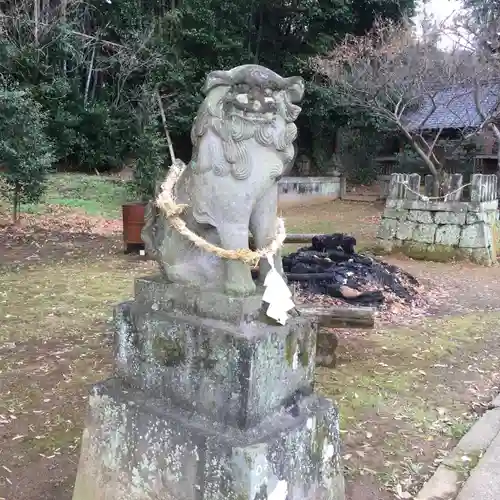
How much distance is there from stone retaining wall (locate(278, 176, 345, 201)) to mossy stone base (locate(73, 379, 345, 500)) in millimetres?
16291

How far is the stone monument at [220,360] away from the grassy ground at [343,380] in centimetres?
91

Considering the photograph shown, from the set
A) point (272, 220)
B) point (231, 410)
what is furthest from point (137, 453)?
point (272, 220)

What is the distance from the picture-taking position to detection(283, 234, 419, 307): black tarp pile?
6.93 metres

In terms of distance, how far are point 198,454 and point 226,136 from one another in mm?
1301

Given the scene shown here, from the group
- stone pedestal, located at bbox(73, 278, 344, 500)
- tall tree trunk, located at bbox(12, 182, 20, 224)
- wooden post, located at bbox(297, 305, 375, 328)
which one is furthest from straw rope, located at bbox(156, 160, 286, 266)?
tall tree trunk, located at bbox(12, 182, 20, 224)

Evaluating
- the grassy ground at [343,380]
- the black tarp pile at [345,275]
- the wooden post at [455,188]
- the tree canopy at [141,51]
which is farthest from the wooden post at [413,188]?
the tree canopy at [141,51]

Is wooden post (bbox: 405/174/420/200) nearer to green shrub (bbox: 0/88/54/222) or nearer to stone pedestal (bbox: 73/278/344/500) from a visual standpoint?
green shrub (bbox: 0/88/54/222)

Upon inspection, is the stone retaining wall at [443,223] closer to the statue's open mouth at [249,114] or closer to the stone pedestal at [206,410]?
the stone pedestal at [206,410]

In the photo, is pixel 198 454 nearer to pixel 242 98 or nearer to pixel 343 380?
pixel 242 98

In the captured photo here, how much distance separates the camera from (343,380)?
15.3 ft

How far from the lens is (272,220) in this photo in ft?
8.08

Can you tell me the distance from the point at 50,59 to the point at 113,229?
29.3ft

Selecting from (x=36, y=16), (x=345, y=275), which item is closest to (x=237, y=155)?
(x=345, y=275)

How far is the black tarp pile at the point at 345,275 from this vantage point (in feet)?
22.7
